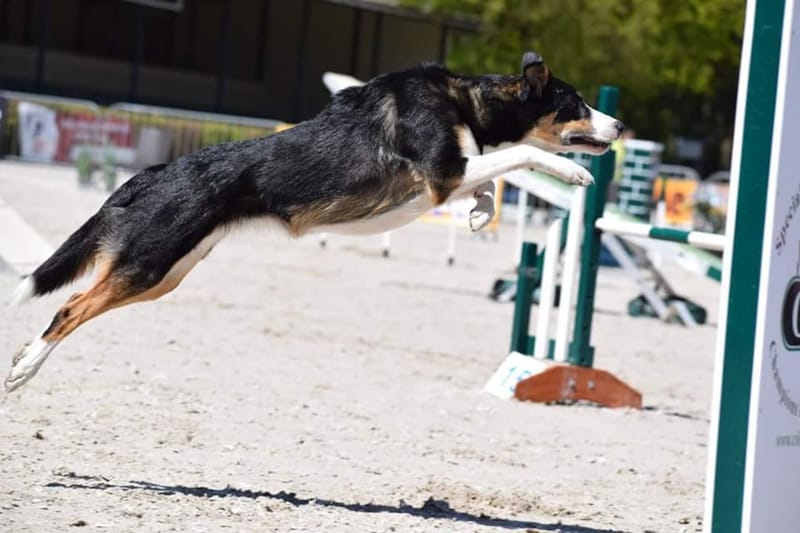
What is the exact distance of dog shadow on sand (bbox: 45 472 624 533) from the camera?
5266mm

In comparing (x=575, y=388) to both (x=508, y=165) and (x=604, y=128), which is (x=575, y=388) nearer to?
(x=604, y=128)

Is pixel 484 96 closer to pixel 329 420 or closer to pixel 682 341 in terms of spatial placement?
pixel 329 420

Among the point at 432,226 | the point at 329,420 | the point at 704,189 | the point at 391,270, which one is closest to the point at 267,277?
the point at 391,270

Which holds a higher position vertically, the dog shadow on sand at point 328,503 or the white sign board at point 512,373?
the white sign board at point 512,373

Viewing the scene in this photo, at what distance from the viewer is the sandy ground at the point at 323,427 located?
17.2 feet

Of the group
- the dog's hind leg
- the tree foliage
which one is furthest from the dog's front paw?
the tree foliage

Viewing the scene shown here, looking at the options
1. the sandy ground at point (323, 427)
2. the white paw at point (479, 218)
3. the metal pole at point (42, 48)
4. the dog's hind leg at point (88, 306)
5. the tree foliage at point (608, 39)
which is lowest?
the sandy ground at point (323, 427)

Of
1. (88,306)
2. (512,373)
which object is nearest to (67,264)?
(88,306)

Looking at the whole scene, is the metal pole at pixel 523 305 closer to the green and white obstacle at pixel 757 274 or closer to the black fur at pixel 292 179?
the black fur at pixel 292 179

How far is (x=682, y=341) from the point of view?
12.8m

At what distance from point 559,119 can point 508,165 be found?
611 millimetres

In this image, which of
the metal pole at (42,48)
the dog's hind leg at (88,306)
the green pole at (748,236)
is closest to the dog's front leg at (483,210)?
the dog's hind leg at (88,306)

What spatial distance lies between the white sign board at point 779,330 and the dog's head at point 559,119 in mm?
1898

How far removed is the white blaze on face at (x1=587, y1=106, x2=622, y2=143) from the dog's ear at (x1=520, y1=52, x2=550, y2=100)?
26 cm
